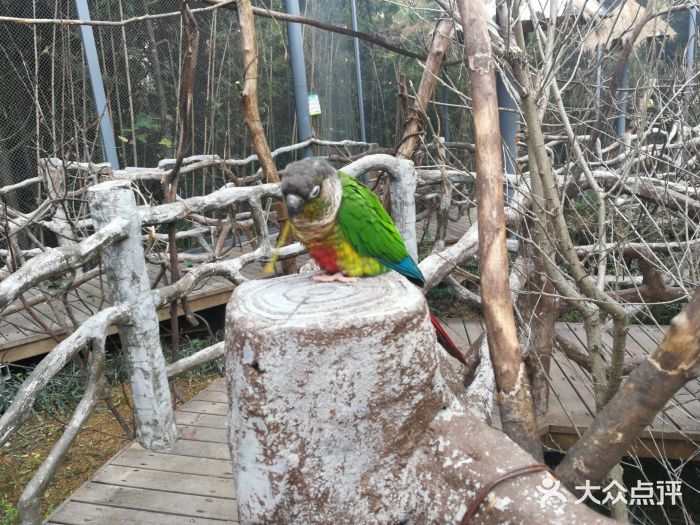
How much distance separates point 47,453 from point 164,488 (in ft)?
5.46

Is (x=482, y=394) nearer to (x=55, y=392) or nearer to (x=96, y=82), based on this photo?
(x=55, y=392)

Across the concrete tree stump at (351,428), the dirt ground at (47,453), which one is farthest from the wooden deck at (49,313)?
the concrete tree stump at (351,428)

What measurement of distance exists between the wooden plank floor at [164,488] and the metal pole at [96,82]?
3098 millimetres

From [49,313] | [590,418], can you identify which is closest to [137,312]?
[49,313]

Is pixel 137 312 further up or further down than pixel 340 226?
further down

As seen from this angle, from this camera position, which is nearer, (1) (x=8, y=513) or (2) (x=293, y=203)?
(2) (x=293, y=203)

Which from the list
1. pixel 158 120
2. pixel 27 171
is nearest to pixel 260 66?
pixel 158 120

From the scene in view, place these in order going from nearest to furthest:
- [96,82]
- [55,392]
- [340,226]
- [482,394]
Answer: [340,226]
[482,394]
[55,392]
[96,82]

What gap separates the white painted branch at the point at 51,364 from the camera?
1826 millimetres

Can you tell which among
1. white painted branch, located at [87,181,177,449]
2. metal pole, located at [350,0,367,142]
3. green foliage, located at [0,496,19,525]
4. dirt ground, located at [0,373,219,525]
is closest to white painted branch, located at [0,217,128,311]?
white painted branch, located at [87,181,177,449]

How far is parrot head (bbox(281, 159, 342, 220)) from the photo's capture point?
138cm

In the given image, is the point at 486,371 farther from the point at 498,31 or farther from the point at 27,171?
the point at 27,171

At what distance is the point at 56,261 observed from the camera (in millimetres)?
1874

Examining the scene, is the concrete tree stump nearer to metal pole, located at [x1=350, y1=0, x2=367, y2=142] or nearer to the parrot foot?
the parrot foot
